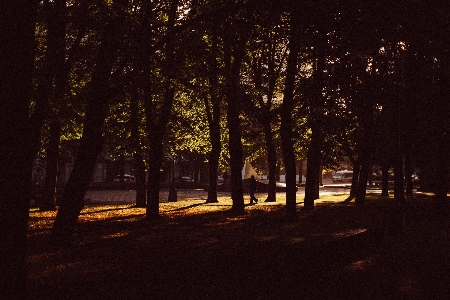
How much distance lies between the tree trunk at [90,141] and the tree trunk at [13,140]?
19.6ft

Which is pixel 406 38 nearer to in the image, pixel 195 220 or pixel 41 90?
pixel 41 90

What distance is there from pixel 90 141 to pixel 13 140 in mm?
6169

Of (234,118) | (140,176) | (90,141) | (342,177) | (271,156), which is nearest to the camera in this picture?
(90,141)

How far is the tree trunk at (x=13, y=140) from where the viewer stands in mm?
6320

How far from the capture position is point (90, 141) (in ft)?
41.0

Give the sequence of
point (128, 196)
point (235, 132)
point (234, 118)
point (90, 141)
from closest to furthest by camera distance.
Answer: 1. point (90, 141)
2. point (234, 118)
3. point (235, 132)
4. point (128, 196)

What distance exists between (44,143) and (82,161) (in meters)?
16.2

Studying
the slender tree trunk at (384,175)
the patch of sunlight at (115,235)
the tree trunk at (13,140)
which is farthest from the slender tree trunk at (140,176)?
the tree trunk at (13,140)

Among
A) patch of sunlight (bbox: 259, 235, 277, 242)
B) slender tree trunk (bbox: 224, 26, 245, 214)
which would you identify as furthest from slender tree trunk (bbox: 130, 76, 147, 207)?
patch of sunlight (bbox: 259, 235, 277, 242)

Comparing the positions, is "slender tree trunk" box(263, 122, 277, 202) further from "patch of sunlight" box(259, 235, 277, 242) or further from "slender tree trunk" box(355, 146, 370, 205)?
"patch of sunlight" box(259, 235, 277, 242)

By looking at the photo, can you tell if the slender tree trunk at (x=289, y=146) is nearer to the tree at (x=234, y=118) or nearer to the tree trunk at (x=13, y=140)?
the tree at (x=234, y=118)

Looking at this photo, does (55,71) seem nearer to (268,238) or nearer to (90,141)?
(90,141)

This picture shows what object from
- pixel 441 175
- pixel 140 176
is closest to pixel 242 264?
pixel 441 175

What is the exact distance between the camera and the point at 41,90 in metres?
15.1
